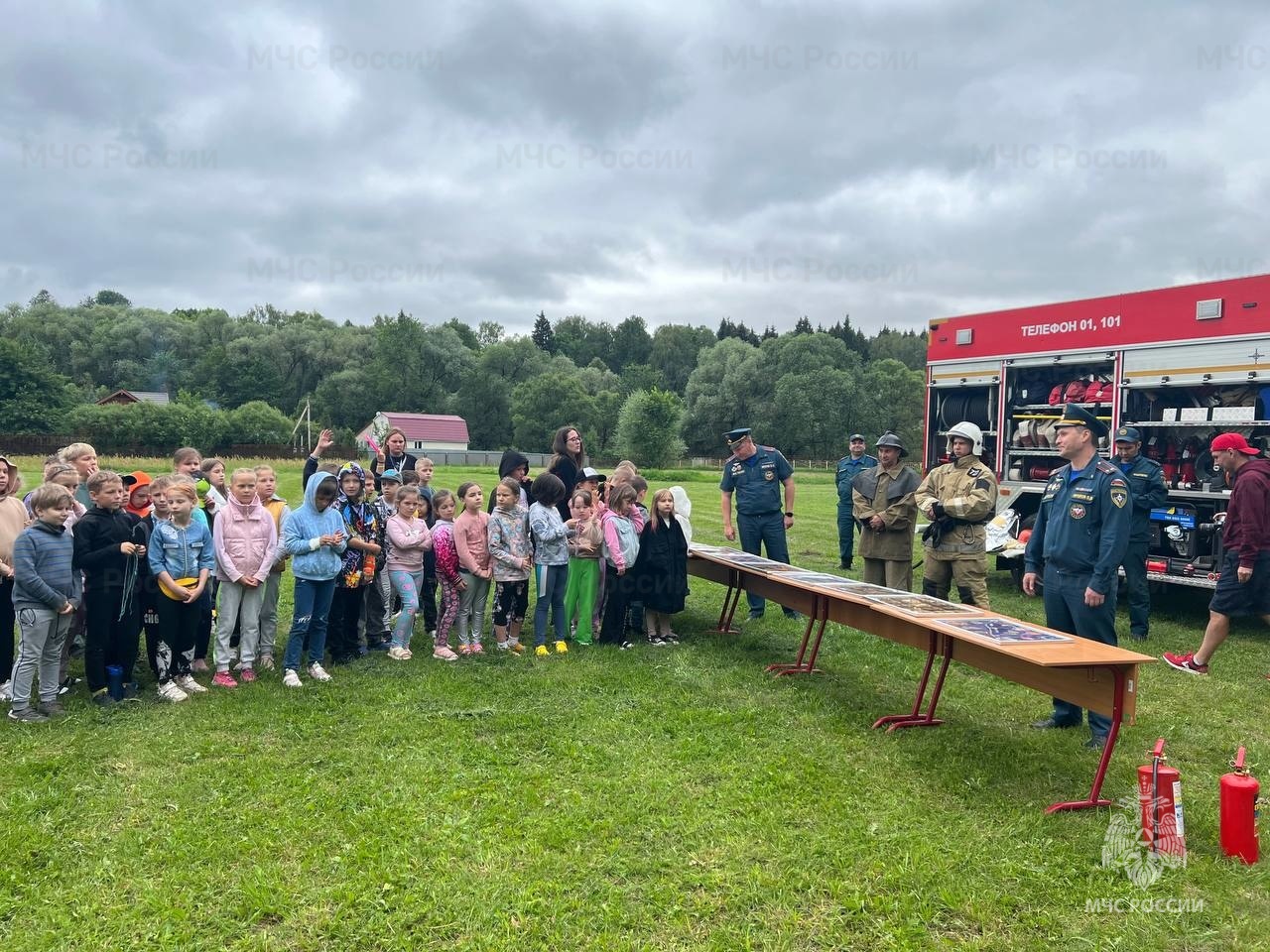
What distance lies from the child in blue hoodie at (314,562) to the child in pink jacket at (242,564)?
0.18m

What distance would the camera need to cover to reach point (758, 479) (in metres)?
8.32

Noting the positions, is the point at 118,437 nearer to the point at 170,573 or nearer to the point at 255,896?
the point at 170,573

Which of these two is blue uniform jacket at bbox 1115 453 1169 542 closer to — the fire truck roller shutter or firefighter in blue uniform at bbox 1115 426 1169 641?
firefighter in blue uniform at bbox 1115 426 1169 641

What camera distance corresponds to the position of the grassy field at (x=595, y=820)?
3.10 meters

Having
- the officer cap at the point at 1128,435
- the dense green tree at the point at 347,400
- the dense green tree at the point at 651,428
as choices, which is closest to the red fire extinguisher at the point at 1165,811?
the officer cap at the point at 1128,435

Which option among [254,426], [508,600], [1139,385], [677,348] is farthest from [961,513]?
[677,348]

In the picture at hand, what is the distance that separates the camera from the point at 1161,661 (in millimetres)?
6855

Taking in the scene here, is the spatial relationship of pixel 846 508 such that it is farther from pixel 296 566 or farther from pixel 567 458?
pixel 296 566

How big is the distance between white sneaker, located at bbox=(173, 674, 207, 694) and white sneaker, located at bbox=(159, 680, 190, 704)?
85 mm

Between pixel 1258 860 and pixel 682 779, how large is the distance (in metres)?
2.52

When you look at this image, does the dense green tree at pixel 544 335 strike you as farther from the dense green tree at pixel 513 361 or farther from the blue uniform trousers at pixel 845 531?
the blue uniform trousers at pixel 845 531

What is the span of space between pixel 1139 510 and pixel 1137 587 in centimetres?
72

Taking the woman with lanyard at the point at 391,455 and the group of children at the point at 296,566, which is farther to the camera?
the woman with lanyard at the point at 391,455

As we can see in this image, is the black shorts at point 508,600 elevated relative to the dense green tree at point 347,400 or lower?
lower
